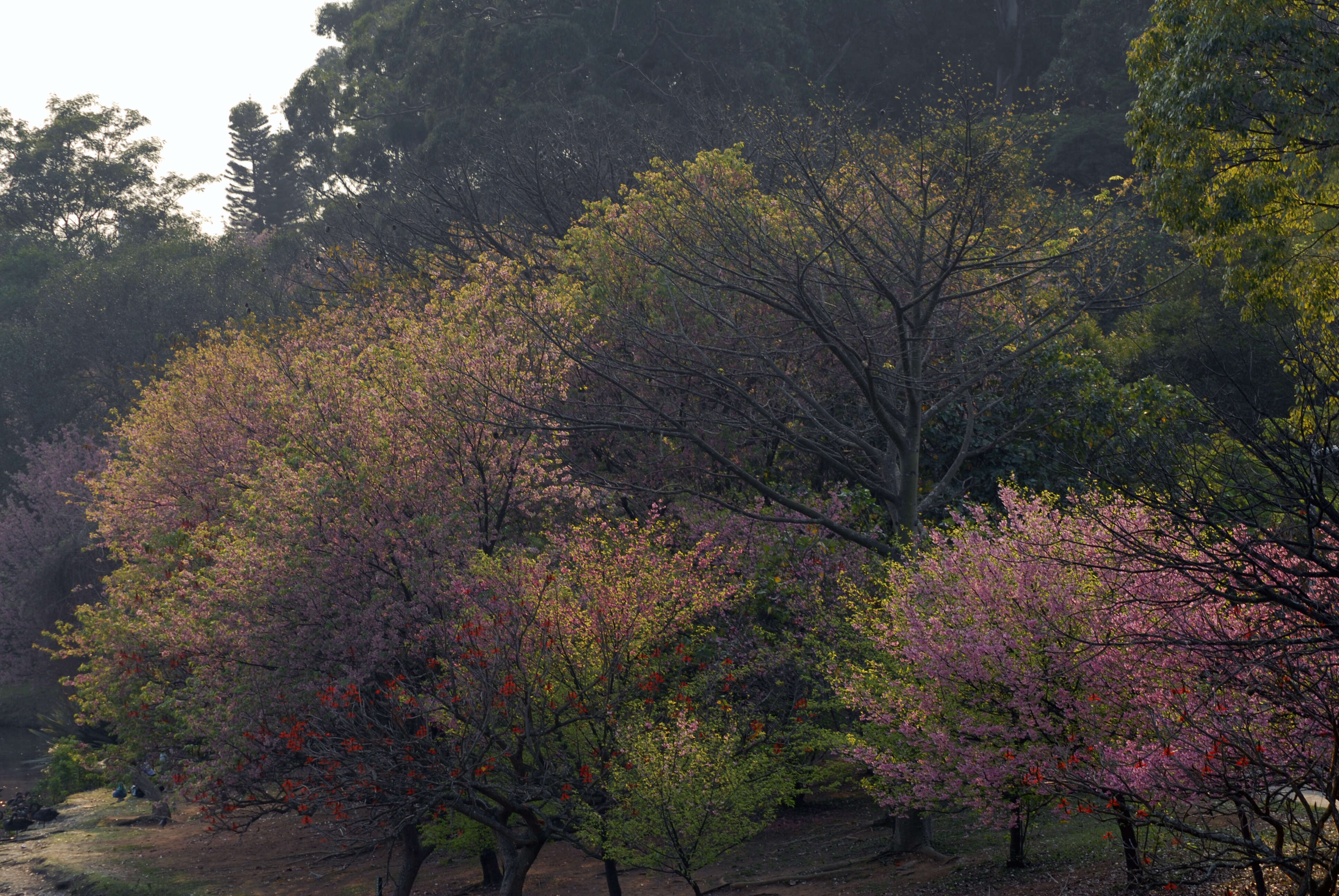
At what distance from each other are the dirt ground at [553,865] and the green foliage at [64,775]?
2.00 ft

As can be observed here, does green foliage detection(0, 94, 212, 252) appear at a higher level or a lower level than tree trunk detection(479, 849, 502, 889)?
higher

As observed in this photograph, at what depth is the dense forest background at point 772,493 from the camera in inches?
416

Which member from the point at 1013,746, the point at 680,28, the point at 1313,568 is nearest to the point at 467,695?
the point at 1013,746

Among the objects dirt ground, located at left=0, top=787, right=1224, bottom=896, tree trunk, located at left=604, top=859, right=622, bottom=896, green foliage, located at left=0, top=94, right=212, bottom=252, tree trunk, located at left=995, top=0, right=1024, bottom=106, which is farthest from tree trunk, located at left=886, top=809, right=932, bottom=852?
green foliage, located at left=0, top=94, right=212, bottom=252

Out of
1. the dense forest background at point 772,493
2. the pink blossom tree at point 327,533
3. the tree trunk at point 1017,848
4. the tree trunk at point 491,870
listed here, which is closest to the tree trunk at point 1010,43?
the dense forest background at point 772,493

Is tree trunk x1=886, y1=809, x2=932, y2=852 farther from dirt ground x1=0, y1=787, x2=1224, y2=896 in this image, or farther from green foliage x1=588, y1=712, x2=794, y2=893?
green foliage x1=588, y1=712, x2=794, y2=893

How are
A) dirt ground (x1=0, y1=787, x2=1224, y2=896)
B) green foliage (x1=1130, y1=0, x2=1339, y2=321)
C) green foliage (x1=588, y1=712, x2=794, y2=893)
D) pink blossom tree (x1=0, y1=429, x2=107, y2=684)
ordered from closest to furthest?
green foliage (x1=588, y1=712, x2=794, y2=893) < dirt ground (x1=0, y1=787, x2=1224, y2=896) < green foliage (x1=1130, y1=0, x2=1339, y2=321) < pink blossom tree (x1=0, y1=429, x2=107, y2=684)

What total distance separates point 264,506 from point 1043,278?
17.0 meters

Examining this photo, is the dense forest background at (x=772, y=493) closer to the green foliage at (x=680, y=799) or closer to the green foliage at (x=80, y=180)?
the green foliage at (x=680, y=799)

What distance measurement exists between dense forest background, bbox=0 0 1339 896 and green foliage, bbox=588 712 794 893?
0.31 ft

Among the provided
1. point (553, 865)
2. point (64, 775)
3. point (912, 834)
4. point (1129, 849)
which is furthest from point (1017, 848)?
point (64, 775)

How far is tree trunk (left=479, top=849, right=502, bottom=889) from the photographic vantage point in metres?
21.3

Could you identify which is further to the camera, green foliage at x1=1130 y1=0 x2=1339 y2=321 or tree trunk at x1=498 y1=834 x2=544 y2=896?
tree trunk at x1=498 y1=834 x2=544 y2=896

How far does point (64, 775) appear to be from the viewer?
113 feet
